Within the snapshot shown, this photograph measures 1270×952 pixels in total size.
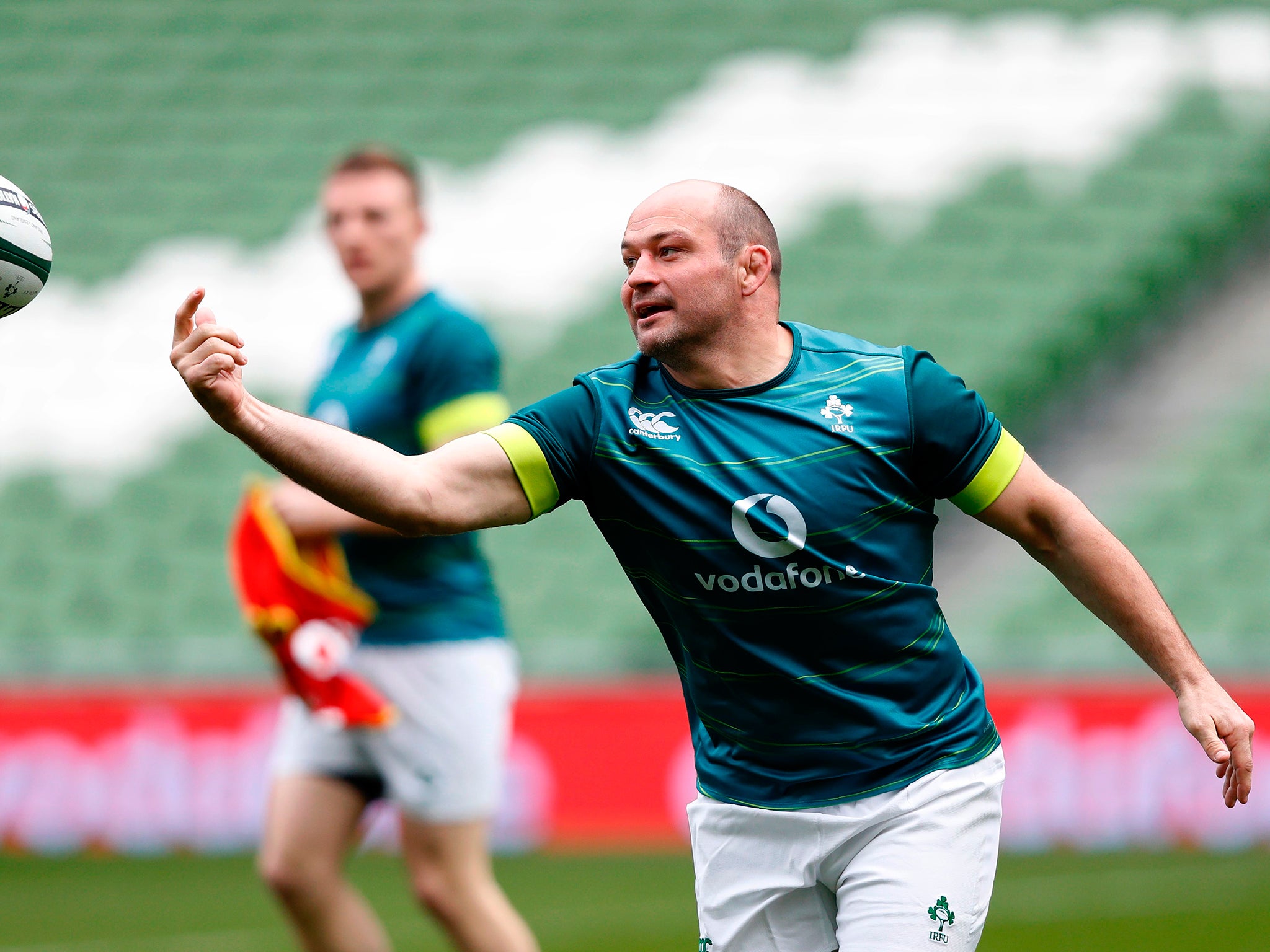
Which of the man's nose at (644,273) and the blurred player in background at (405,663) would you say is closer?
the man's nose at (644,273)

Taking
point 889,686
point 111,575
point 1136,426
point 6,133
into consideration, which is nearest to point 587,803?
point 111,575

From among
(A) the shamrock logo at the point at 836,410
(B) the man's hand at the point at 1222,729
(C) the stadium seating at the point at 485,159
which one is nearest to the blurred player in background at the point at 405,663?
(A) the shamrock logo at the point at 836,410

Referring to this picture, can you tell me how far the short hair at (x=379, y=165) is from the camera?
16.9ft

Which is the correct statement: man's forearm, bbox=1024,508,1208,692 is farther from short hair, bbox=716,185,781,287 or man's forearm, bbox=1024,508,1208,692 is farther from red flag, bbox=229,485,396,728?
red flag, bbox=229,485,396,728

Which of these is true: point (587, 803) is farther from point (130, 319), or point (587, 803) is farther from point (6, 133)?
point (6, 133)

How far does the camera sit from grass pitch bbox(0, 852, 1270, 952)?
21.7ft

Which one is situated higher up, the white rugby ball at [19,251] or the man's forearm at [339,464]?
the white rugby ball at [19,251]

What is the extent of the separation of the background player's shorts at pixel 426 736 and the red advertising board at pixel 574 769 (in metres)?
4.13

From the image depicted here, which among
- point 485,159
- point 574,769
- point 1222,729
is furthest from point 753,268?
point 485,159

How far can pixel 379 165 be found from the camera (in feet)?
16.9

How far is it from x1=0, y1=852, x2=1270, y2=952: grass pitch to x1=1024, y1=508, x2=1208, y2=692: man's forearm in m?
3.31

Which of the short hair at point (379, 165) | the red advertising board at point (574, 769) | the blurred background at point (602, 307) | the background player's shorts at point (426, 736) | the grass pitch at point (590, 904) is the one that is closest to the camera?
the background player's shorts at point (426, 736)

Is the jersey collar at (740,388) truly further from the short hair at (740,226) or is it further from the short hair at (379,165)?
the short hair at (379,165)

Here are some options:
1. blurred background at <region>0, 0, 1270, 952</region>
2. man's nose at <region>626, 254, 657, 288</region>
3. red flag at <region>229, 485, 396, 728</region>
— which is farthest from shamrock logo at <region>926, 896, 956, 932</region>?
blurred background at <region>0, 0, 1270, 952</region>
